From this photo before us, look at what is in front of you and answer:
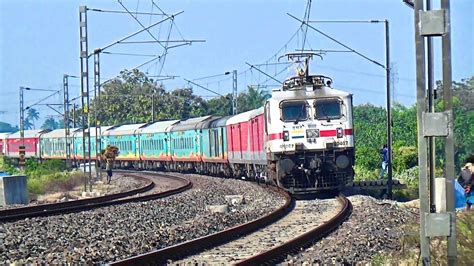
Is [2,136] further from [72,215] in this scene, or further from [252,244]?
[252,244]

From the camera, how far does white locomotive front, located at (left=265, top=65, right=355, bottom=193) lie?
2381cm

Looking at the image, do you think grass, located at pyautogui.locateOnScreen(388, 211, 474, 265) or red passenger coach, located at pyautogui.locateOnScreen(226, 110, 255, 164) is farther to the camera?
red passenger coach, located at pyautogui.locateOnScreen(226, 110, 255, 164)

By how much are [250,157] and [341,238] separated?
668 inches

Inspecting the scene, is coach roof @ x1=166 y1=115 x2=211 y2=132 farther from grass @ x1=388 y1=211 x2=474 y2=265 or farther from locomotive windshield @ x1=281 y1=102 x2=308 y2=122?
grass @ x1=388 y1=211 x2=474 y2=265

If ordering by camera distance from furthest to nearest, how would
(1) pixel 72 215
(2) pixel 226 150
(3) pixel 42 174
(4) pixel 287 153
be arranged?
(3) pixel 42 174, (2) pixel 226 150, (4) pixel 287 153, (1) pixel 72 215

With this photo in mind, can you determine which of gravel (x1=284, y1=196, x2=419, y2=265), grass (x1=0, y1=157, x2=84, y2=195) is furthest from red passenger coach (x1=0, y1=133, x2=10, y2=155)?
gravel (x1=284, y1=196, x2=419, y2=265)

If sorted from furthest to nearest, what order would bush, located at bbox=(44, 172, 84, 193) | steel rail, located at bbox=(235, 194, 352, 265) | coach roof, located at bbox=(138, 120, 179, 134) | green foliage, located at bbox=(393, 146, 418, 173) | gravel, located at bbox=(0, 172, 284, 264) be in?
coach roof, located at bbox=(138, 120, 179, 134), green foliage, located at bbox=(393, 146, 418, 173), bush, located at bbox=(44, 172, 84, 193), gravel, located at bbox=(0, 172, 284, 264), steel rail, located at bbox=(235, 194, 352, 265)

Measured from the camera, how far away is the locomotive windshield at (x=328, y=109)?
24.0m

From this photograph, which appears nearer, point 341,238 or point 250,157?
point 341,238

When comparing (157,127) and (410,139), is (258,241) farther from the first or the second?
(157,127)

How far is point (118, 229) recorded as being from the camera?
56.2 ft

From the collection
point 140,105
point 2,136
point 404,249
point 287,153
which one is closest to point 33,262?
point 404,249

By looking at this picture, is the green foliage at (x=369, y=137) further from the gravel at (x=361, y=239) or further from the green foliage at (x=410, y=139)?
the gravel at (x=361, y=239)

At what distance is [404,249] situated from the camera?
38.1 feet
